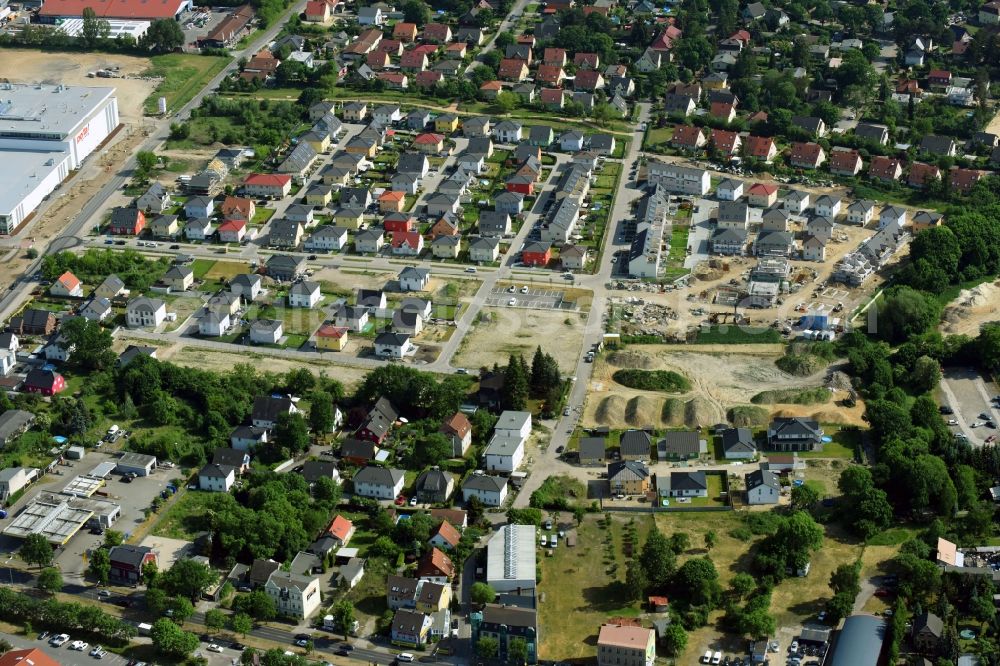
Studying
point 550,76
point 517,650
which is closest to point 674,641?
point 517,650

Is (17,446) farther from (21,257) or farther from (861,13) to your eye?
(861,13)

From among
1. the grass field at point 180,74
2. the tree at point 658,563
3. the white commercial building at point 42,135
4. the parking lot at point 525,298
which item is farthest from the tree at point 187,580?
the grass field at point 180,74

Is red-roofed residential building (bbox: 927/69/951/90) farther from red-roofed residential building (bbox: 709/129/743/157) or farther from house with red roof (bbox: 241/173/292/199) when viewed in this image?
house with red roof (bbox: 241/173/292/199)

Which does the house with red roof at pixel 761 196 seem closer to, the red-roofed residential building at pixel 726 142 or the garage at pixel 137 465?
the red-roofed residential building at pixel 726 142

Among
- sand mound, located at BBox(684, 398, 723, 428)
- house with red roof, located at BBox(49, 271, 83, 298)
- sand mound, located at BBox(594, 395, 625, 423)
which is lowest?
house with red roof, located at BBox(49, 271, 83, 298)

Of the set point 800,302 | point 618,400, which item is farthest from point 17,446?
point 800,302

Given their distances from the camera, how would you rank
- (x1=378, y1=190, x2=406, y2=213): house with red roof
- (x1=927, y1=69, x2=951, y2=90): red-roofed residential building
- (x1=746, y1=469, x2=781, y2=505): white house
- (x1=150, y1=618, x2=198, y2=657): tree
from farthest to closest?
1. (x1=927, y1=69, x2=951, y2=90): red-roofed residential building
2. (x1=378, y1=190, x2=406, y2=213): house with red roof
3. (x1=746, y1=469, x2=781, y2=505): white house
4. (x1=150, y1=618, x2=198, y2=657): tree

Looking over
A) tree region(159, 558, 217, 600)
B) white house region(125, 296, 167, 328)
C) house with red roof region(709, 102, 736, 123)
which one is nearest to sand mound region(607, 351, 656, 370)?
white house region(125, 296, 167, 328)
